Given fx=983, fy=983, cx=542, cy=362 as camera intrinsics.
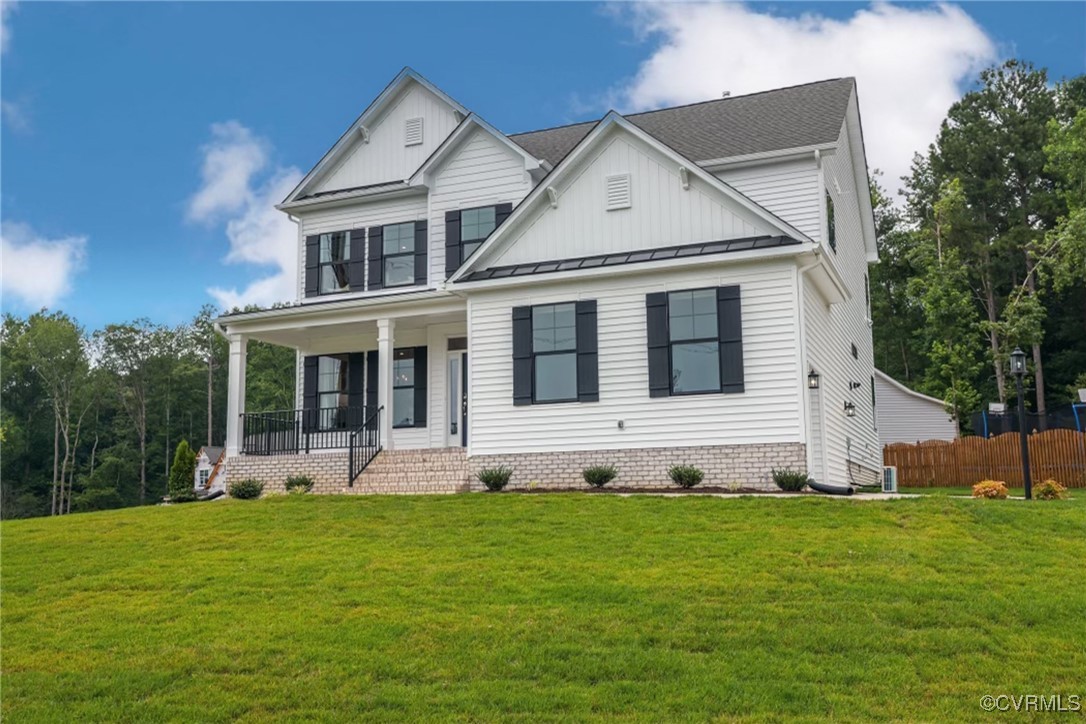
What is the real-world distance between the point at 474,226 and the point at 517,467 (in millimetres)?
5971

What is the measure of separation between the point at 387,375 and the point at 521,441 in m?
3.42

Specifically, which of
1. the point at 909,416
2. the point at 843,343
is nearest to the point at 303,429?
the point at 843,343

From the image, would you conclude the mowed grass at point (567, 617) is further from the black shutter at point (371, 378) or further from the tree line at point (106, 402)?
the tree line at point (106, 402)

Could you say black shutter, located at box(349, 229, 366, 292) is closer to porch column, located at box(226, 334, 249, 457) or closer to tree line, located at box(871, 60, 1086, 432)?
porch column, located at box(226, 334, 249, 457)

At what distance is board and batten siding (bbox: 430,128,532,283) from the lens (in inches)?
789

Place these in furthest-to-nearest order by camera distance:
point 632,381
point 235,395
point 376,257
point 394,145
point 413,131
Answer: point 394,145 < point 413,131 < point 376,257 < point 235,395 < point 632,381

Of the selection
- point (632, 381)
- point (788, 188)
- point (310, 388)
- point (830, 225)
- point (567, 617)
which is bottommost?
point (567, 617)

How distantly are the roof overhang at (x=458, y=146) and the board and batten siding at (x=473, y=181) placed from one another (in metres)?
0.10

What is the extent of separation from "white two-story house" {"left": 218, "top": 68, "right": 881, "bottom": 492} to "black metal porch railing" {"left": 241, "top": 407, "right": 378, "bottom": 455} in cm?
6

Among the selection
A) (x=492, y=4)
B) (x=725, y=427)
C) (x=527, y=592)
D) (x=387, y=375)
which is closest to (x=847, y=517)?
(x=725, y=427)

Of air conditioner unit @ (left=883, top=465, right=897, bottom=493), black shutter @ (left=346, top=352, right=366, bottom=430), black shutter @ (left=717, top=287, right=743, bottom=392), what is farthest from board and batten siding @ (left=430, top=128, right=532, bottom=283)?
air conditioner unit @ (left=883, top=465, right=897, bottom=493)

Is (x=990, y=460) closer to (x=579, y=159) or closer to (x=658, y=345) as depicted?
(x=658, y=345)

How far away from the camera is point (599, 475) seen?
15570 mm

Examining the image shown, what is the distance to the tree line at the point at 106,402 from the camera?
53.7m
